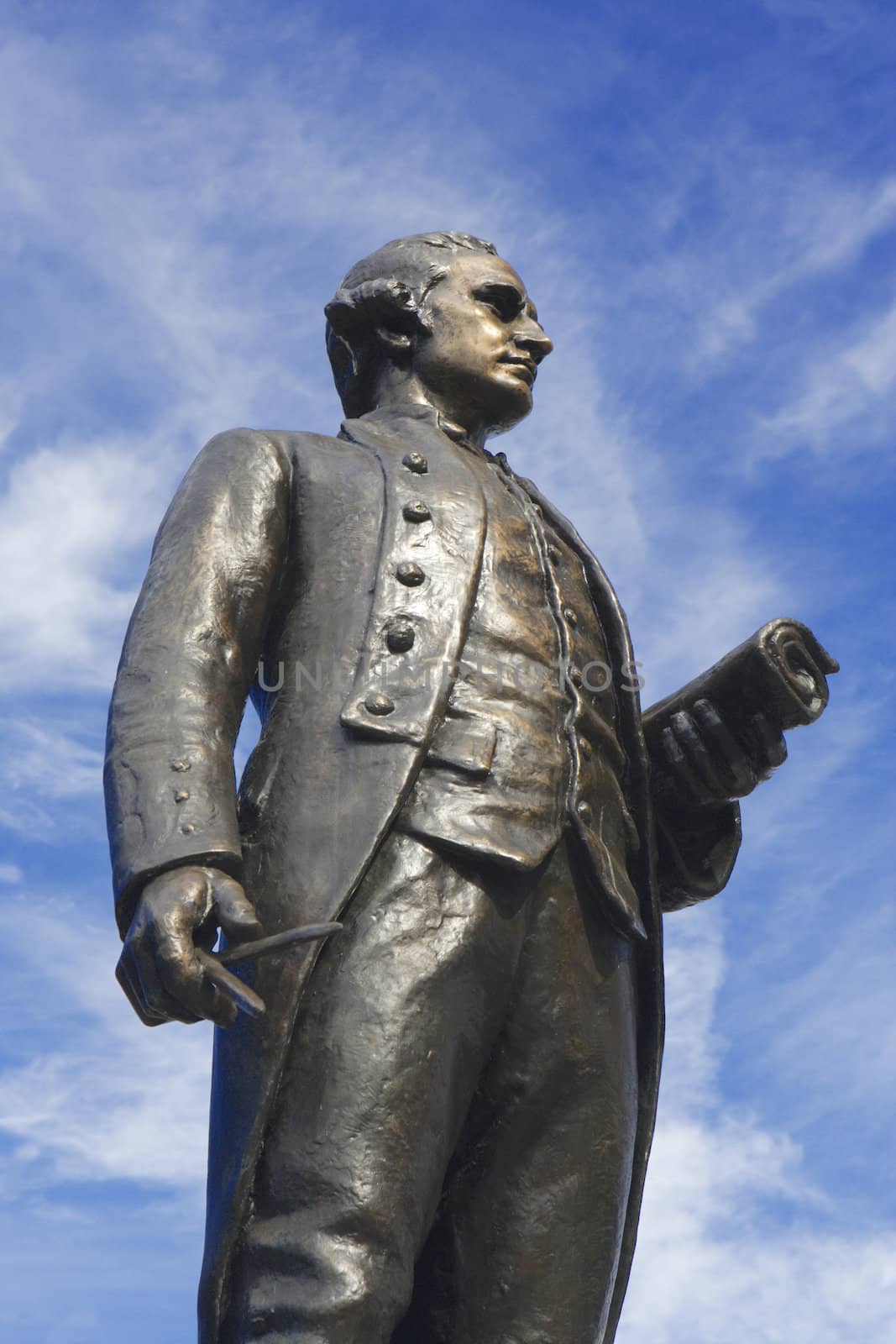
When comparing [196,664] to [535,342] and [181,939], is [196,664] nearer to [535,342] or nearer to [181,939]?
[181,939]

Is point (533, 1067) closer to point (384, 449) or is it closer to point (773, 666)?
point (773, 666)

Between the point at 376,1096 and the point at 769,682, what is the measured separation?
5.80 feet

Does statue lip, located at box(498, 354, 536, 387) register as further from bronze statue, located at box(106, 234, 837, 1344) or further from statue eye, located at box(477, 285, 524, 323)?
bronze statue, located at box(106, 234, 837, 1344)

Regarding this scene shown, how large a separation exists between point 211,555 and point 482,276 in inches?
65.0

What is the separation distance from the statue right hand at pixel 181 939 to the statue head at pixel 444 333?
2.21m

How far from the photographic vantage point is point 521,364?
6449 mm

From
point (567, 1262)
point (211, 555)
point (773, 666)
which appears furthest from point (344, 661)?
point (567, 1262)

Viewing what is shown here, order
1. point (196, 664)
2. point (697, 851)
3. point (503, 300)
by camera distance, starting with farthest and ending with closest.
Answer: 1. point (503, 300)
2. point (697, 851)
3. point (196, 664)

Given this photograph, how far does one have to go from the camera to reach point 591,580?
6.12 metres

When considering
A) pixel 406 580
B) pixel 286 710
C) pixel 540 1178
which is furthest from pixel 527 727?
pixel 540 1178

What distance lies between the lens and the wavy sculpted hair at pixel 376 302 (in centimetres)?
648

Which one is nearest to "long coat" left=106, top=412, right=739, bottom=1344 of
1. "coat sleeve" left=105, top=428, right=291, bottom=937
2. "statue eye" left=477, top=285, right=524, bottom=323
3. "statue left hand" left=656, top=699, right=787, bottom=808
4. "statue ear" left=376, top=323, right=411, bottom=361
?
"coat sleeve" left=105, top=428, right=291, bottom=937

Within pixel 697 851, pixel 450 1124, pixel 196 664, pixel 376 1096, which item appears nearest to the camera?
pixel 376 1096

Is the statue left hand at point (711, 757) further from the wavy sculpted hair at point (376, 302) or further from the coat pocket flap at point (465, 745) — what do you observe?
the wavy sculpted hair at point (376, 302)
